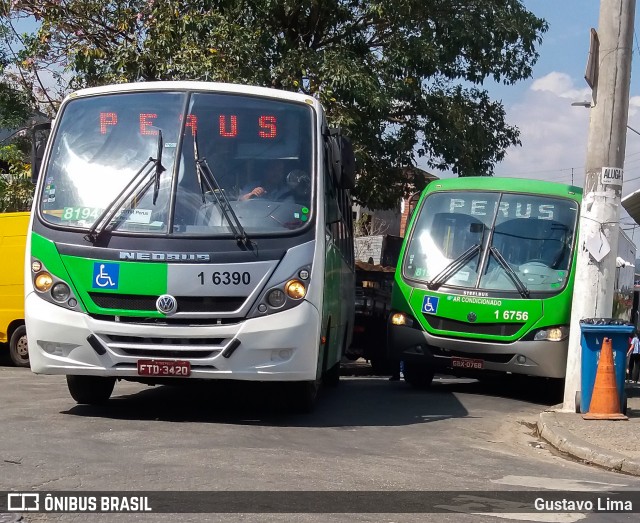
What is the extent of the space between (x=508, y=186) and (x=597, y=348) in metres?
3.69

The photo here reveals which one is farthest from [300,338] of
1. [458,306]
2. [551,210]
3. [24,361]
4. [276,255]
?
[24,361]

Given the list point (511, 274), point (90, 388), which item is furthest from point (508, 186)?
point (90, 388)

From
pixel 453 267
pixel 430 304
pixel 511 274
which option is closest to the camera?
pixel 511 274

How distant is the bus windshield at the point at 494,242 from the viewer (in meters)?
13.4

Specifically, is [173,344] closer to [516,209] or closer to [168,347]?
[168,347]

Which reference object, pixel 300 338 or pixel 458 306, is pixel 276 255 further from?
pixel 458 306

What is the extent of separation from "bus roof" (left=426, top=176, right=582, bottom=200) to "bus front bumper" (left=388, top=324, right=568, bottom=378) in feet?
6.77

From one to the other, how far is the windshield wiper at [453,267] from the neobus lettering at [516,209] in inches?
21.5

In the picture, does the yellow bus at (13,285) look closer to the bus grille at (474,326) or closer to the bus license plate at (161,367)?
the bus grille at (474,326)

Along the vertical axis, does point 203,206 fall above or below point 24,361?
above

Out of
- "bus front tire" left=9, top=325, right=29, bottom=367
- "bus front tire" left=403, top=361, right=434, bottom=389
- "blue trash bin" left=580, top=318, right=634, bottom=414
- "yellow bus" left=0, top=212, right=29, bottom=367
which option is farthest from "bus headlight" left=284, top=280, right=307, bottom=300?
"bus front tire" left=9, top=325, right=29, bottom=367

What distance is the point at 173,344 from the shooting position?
917cm

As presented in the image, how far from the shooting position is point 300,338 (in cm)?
930

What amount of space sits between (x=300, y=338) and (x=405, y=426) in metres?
1.61
